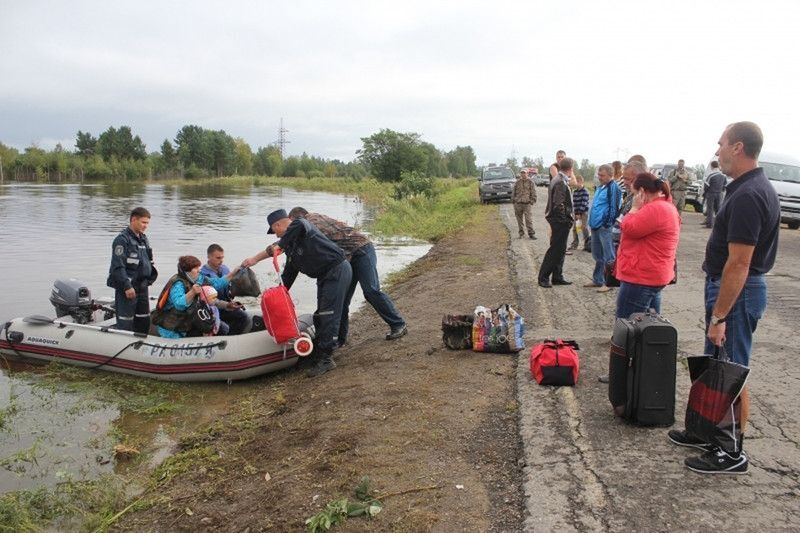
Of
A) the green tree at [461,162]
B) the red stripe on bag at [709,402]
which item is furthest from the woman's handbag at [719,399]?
the green tree at [461,162]

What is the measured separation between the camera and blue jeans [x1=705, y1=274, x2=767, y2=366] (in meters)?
3.59

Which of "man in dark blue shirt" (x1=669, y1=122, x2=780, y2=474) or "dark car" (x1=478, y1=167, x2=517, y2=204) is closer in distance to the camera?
"man in dark blue shirt" (x1=669, y1=122, x2=780, y2=474)

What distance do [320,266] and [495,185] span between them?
22144 millimetres

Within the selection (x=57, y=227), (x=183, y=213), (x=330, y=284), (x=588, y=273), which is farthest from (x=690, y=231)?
(x=183, y=213)

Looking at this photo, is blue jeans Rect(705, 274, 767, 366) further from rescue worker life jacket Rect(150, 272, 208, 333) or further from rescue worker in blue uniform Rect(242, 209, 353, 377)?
rescue worker life jacket Rect(150, 272, 208, 333)

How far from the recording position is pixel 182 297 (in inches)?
277

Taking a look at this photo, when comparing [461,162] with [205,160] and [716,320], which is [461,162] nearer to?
[205,160]

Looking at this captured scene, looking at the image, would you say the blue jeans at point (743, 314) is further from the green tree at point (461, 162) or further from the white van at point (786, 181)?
the green tree at point (461, 162)

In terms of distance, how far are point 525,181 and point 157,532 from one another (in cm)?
1212

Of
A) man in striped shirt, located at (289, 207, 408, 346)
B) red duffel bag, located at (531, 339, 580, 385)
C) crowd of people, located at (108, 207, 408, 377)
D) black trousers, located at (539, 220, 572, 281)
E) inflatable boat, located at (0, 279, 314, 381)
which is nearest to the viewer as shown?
red duffel bag, located at (531, 339, 580, 385)

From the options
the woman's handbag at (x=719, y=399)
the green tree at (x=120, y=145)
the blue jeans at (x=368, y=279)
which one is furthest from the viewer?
the green tree at (x=120, y=145)

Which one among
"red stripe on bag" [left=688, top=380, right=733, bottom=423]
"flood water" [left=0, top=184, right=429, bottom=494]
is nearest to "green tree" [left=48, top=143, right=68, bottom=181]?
"flood water" [left=0, top=184, right=429, bottom=494]

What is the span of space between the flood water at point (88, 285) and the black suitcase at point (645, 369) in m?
4.07

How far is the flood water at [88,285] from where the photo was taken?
216 inches
